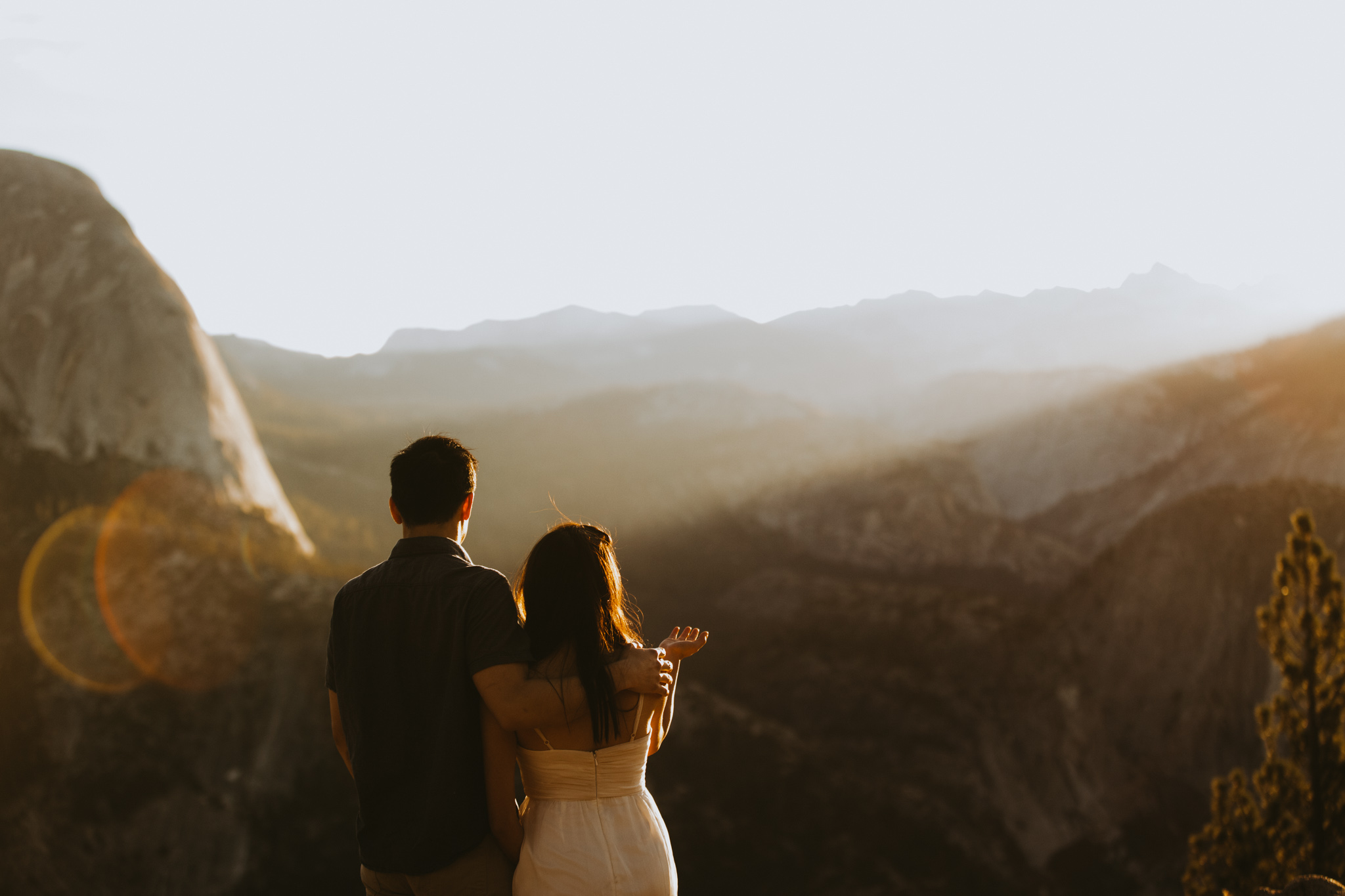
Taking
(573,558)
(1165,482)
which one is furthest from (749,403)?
(573,558)

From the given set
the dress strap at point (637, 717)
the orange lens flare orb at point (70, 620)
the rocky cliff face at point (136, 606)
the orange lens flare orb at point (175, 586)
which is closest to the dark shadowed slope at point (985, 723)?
the rocky cliff face at point (136, 606)

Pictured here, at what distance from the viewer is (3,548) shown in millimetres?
13188

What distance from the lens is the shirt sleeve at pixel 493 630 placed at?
2.21m

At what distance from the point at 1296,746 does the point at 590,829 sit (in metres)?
9.06

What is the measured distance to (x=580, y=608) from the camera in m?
2.32

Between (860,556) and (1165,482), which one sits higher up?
(1165,482)

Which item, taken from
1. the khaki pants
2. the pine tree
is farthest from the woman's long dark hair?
the pine tree

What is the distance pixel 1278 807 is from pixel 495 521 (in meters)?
26.8

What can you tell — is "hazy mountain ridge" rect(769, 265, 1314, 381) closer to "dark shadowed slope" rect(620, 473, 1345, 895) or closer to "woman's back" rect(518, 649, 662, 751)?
"dark shadowed slope" rect(620, 473, 1345, 895)

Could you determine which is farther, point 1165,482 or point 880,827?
point 1165,482

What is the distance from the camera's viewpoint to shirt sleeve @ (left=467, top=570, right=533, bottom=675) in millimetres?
2215

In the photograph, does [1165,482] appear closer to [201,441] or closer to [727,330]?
[201,441]

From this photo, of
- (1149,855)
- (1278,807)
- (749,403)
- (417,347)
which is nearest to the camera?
(1278,807)

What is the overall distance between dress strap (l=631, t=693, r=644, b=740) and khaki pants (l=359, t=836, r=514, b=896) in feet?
1.64
